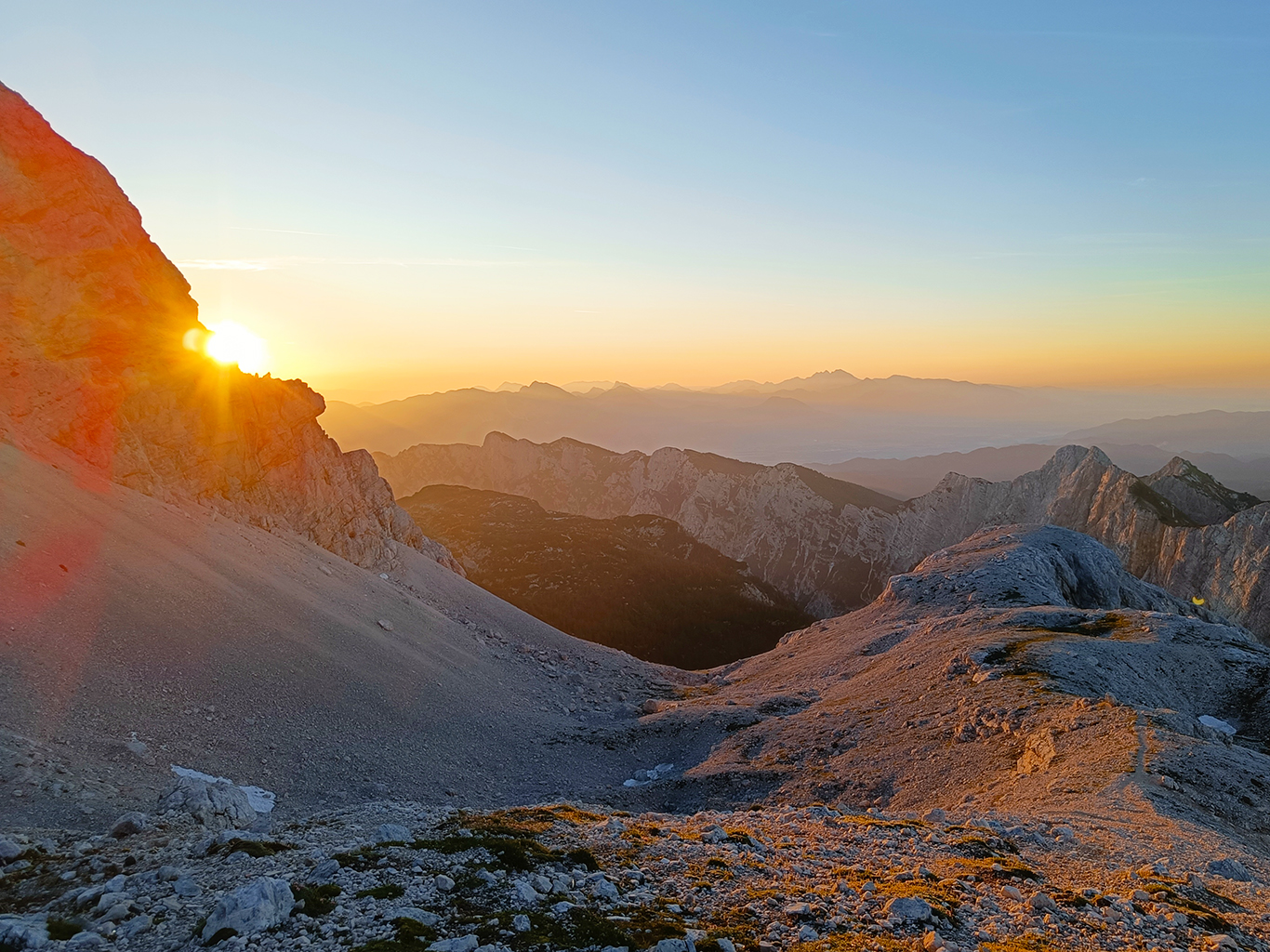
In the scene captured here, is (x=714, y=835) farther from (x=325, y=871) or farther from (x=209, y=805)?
(x=209, y=805)

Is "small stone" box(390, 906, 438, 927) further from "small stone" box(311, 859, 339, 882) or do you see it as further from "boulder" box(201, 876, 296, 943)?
"small stone" box(311, 859, 339, 882)

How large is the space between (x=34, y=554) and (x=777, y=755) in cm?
4831

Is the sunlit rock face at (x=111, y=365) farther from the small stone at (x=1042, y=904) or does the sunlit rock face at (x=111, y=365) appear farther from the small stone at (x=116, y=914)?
the small stone at (x=1042, y=904)

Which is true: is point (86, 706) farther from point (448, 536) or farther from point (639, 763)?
point (448, 536)

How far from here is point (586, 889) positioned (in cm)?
1736

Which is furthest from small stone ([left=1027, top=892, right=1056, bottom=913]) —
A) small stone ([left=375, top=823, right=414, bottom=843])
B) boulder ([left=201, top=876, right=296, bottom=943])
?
boulder ([left=201, top=876, right=296, bottom=943])

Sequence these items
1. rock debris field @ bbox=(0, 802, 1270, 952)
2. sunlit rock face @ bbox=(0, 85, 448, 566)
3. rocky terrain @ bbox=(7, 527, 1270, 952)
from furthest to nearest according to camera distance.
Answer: sunlit rock face @ bbox=(0, 85, 448, 566), rocky terrain @ bbox=(7, 527, 1270, 952), rock debris field @ bbox=(0, 802, 1270, 952)

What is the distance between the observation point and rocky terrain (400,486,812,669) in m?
141

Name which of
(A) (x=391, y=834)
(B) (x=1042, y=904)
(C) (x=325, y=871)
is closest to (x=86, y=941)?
(C) (x=325, y=871)

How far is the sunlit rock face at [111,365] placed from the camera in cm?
5238

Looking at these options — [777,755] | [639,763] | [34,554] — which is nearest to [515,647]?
[639,763]

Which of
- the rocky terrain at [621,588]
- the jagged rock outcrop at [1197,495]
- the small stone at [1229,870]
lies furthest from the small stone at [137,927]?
the jagged rock outcrop at [1197,495]

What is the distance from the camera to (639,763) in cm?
5309

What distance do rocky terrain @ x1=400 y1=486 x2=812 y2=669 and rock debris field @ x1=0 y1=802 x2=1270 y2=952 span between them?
11570 centimetres
